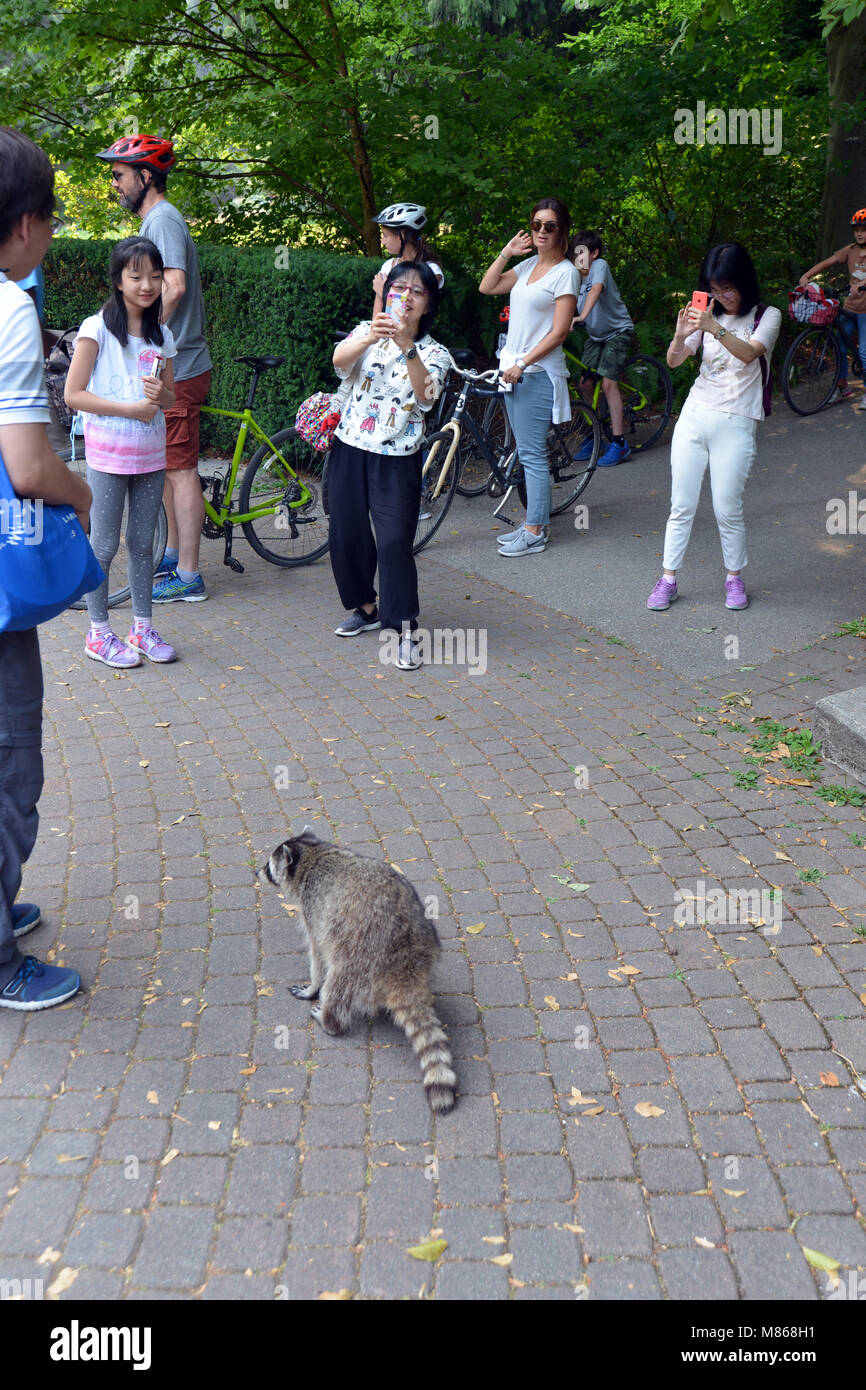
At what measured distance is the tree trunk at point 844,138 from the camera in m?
12.4

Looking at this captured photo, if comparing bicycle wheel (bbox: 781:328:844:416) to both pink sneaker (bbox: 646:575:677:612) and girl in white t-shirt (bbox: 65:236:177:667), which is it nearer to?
pink sneaker (bbox: 646:575:677:612)

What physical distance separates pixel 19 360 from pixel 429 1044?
7.31 feet

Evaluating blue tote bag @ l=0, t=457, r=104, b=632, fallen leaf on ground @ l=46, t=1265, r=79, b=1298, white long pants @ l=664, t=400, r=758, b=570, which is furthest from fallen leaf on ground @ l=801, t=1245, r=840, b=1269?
white long pants @ l=664, t=400, r=758, b=570

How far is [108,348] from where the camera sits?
19.6 feet

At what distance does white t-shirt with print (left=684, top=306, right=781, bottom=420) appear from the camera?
6617mm

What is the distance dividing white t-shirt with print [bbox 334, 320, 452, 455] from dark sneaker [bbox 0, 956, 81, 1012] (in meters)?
3.39

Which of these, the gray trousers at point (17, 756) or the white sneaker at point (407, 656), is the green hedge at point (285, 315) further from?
the gray trousers at point (17, 756)

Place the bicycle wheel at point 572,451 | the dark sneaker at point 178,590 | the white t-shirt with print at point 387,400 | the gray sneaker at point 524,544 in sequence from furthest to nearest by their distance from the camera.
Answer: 1. the bicycle wheel at point 572,451
2. the gray sneaker at point 524,544
3. the dark sneaker at point 178,590
4. the white t-shirt with print at point 387,400

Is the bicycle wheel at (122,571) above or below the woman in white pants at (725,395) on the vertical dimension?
below

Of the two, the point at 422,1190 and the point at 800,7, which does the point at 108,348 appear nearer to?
the point at 422,1190

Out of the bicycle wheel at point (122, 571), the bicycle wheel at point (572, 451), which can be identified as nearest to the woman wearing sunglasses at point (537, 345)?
the bicycle wheel at point (572, 451)

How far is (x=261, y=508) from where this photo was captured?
798 cm

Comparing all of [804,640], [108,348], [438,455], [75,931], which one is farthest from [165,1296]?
[438,455]

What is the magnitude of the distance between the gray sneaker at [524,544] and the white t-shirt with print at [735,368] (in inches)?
77.2
